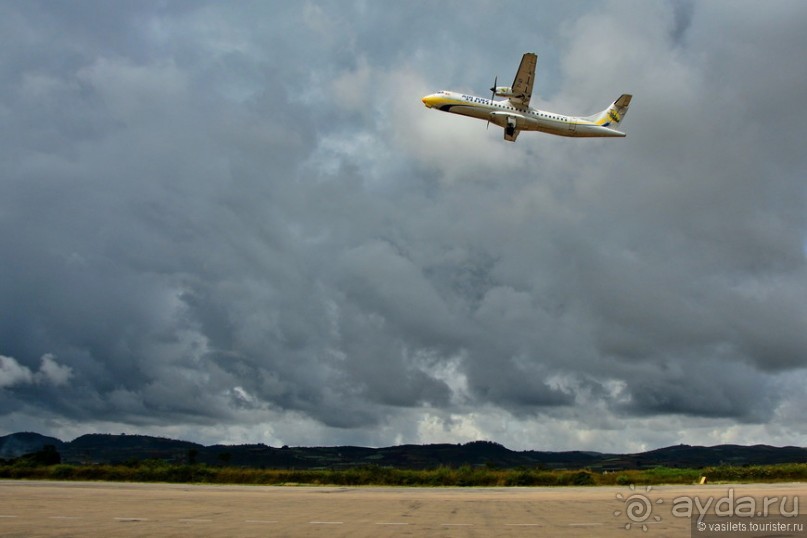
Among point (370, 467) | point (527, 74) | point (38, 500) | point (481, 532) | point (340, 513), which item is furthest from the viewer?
point (527, 74)

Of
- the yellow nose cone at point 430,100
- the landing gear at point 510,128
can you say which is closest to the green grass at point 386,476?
the landing gear at point 510,128

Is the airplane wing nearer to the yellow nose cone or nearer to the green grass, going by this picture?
the yellow nose cone

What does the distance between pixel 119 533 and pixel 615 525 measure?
1653 centimetres

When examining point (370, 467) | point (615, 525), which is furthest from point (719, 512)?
point (370, 467)

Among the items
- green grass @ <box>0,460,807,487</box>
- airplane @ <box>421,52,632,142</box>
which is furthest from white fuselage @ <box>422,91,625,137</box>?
green grass @ <box>0,460,807,487</box>

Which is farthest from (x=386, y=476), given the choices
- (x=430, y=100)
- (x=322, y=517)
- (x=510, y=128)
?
(x=430, y=100)

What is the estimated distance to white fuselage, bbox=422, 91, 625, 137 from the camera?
76.2m

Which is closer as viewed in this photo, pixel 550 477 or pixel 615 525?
pixel 615 525

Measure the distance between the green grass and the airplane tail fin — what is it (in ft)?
142

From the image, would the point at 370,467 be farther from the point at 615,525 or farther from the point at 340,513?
the point at 615,525

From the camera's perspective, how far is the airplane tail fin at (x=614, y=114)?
85.0 metres

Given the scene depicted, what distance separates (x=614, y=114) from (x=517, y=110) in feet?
60.0

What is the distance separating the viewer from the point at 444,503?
1454 inches

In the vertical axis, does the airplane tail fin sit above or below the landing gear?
above
